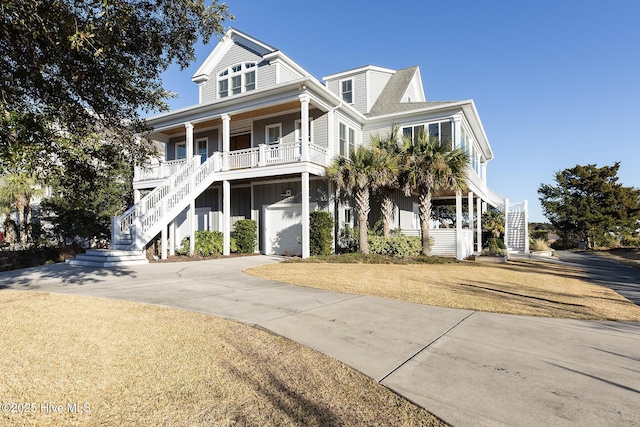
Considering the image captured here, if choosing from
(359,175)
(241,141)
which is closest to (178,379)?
(359,175)

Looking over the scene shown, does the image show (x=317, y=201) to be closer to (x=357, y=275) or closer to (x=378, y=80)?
(x=357, y=275)

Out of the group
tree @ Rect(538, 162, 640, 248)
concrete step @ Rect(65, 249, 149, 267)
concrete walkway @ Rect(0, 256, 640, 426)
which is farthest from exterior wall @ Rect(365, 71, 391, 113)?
tree @ Rect(538, 162, 640, 248)

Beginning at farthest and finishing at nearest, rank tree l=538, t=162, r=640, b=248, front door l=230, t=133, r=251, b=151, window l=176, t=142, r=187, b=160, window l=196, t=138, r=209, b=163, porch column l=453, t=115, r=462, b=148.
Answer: tree l=538, t=162, r=640, b=248 → window l=176, t=142, r=187, b=160 → window l=196, t=138, r=209, b=163 → front door l=230, t=133, r=251, b=151 → porch column l=453, t=115, r=462, b=148

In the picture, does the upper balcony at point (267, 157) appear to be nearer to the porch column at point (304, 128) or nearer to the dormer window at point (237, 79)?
the porch column at point (304, 128)

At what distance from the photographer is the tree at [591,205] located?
28609 mm

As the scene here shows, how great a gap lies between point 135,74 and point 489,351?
315 inches

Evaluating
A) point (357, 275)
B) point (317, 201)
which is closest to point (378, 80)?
point (317, 201)

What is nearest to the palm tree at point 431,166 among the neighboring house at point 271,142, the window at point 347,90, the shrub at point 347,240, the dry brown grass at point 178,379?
the neighboring house at point 271,142

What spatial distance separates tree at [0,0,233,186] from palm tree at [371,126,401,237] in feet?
Answer: 25.7

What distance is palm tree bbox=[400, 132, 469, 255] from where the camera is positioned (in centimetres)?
1373

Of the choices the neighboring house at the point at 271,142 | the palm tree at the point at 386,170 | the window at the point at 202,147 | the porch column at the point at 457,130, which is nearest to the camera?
the palm tree at the point at 386,170

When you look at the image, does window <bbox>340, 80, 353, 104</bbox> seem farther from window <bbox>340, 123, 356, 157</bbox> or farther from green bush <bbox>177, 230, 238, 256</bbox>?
green bush <bbox>177, 230, 238, 256</bbox>

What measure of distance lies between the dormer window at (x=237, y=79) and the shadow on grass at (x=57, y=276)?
11358 millimetres

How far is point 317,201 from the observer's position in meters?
16.0
